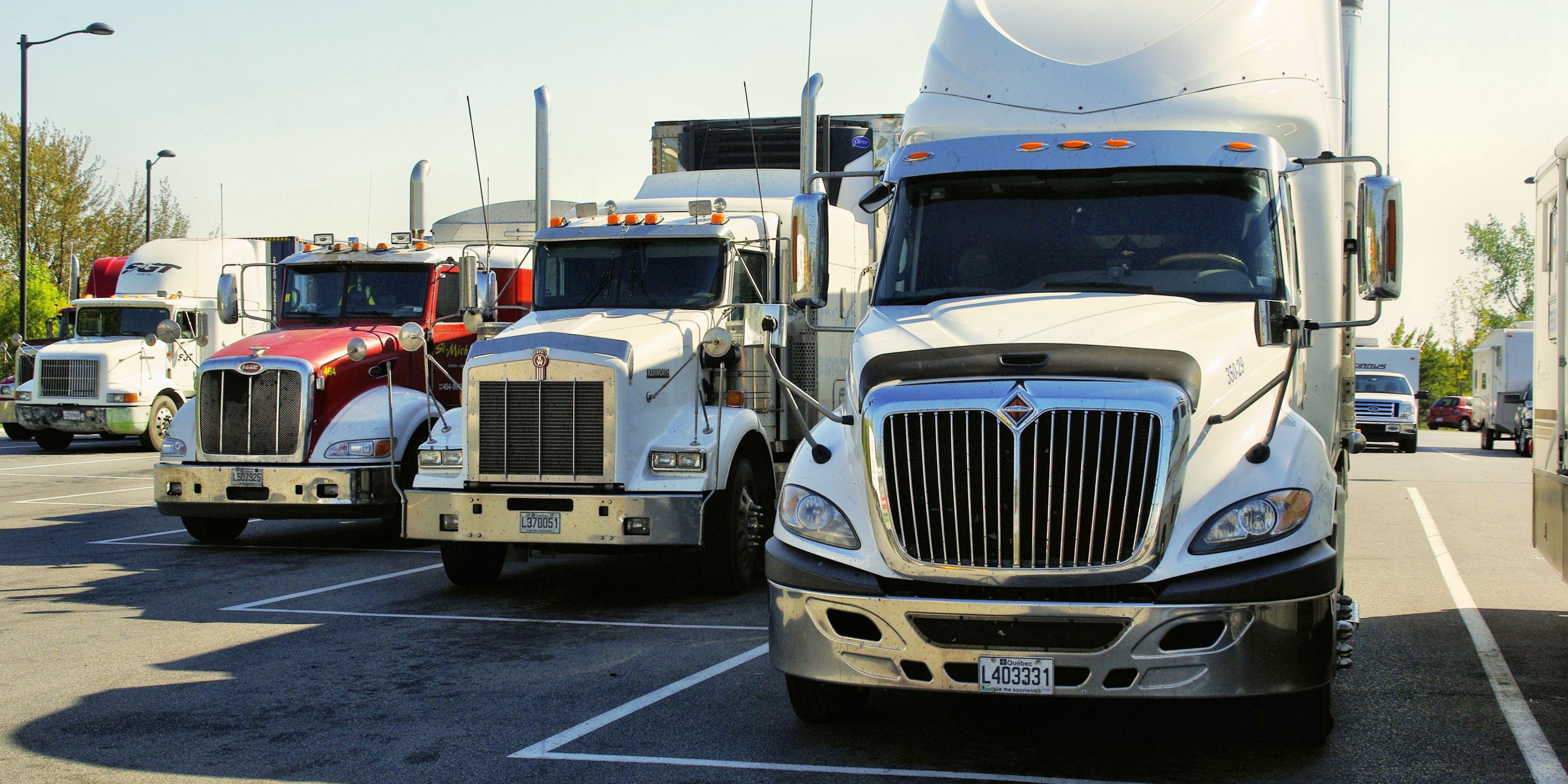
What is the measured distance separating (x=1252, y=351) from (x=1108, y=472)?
1297mm

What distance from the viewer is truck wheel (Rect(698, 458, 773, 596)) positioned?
1033 cm

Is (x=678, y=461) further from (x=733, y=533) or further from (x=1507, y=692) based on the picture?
(x=1507, y=692)

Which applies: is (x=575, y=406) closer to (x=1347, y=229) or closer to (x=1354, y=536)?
(x=1347, y=229)

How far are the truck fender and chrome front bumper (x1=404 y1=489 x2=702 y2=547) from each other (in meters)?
2.27

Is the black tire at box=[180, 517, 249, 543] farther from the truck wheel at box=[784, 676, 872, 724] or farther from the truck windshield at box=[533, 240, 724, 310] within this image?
the truck wheel at box=[784, 676, 872, 724]

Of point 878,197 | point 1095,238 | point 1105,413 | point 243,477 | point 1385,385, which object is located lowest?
point 243,477

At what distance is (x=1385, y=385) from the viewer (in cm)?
3375

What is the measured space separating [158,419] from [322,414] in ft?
48.8

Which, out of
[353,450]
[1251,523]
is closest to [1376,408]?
[353,450]

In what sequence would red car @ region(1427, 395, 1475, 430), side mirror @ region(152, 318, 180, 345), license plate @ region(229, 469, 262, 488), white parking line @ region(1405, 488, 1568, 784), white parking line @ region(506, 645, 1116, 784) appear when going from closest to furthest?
white parking line @ region(506, 645, 1116, 784)
white parking line @ region(1405, 488, 1568, 784)
license plate @ region(229, 469, 262, 488)
side mirror @ region(152, 318, 180, 345)
red car @ region(1427, 395, 1475, 430)

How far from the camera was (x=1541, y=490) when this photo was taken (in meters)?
8.74

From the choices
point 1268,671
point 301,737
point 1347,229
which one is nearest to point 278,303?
point 301,737

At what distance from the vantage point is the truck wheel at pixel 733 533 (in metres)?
10.3

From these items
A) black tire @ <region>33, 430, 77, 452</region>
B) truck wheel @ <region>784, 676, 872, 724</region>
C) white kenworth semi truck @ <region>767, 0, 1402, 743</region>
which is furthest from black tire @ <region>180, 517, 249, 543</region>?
black tire @ <region>33, 430, 77, 452</region>
